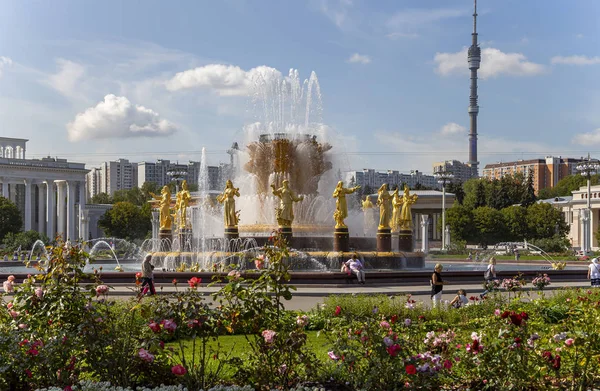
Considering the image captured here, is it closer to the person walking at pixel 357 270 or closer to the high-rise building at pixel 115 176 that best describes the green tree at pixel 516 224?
the person walking at pixel 357 270

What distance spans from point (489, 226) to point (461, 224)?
284cm

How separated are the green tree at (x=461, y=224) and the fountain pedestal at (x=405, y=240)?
45.5m

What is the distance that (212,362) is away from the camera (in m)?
9.23

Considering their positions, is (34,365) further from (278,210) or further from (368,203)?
(368,203)

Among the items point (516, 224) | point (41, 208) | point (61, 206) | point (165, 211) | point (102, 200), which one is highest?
point (102, 200)

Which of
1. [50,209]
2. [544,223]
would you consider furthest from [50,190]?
[544,223]

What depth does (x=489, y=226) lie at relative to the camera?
7444cm

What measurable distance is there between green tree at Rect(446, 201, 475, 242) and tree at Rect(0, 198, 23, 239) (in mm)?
45989

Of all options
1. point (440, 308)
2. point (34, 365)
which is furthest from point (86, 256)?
point (440, 308)

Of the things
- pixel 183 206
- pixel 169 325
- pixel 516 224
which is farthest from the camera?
pixel 516 224

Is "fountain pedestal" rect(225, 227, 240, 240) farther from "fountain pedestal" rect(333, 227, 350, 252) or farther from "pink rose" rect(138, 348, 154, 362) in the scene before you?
"pink rose" rect(138, 348, 154, 362)

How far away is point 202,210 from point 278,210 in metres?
8.43

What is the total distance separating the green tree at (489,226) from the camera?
74.5 metres

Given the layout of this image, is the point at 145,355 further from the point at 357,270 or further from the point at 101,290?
the point at 357,270
